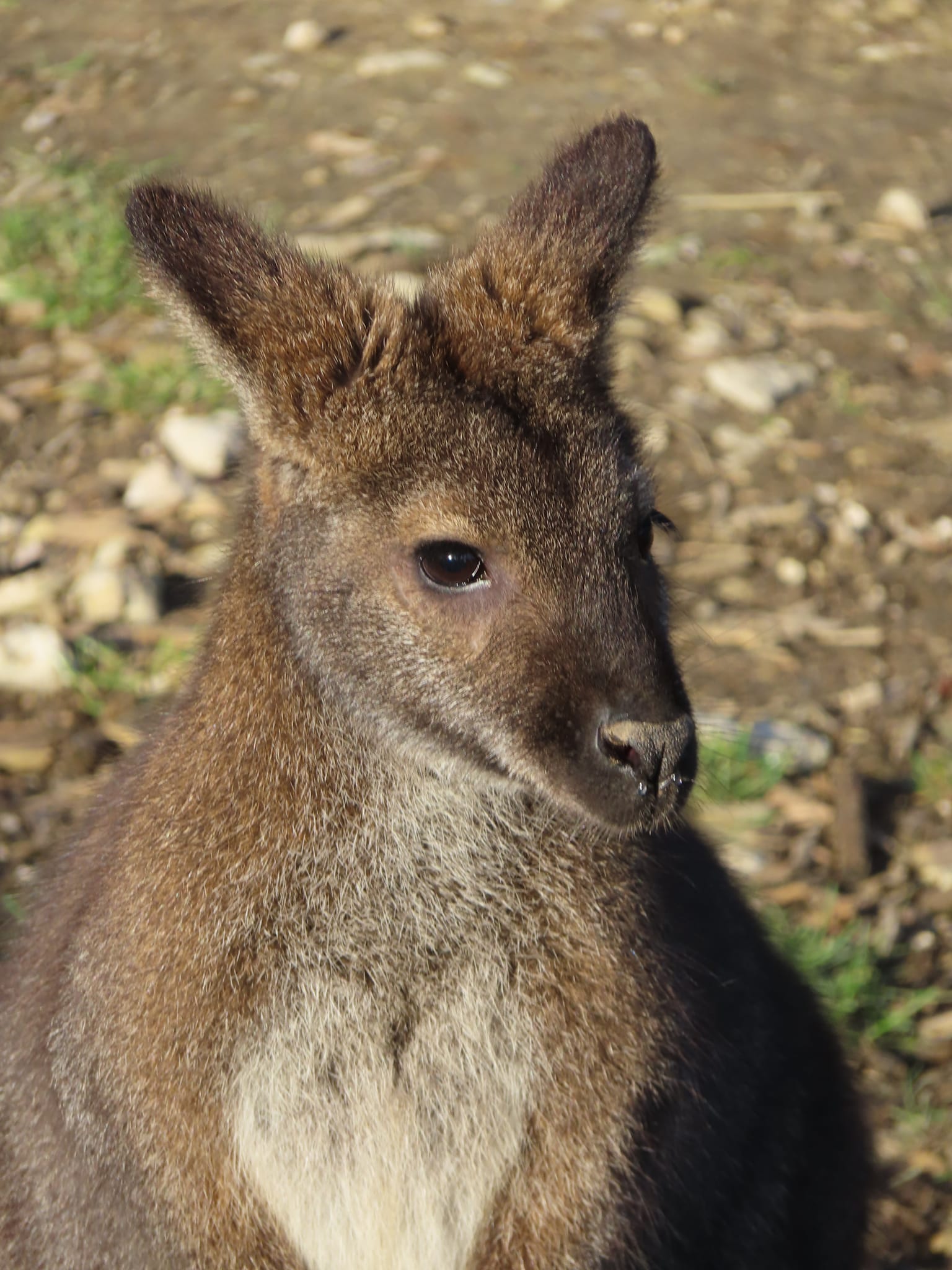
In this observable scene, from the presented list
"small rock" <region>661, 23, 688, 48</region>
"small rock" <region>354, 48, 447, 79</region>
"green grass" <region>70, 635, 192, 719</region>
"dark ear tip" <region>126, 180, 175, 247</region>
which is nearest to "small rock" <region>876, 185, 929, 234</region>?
"small rock" <region>661, 23, 688, 48</region>

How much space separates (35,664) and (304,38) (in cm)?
462

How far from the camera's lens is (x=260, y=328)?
2697 millimetres

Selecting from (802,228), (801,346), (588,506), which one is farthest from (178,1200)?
(802,228)

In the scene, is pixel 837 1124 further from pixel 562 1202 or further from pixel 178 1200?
pixel 178 1200

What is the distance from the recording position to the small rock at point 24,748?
455cm

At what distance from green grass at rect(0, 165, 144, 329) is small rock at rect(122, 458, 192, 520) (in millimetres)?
1070

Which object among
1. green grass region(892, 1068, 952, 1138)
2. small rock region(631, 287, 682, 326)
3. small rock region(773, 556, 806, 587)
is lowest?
green grass region(892, 1068, 952, 1138)

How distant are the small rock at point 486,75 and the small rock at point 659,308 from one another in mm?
2034

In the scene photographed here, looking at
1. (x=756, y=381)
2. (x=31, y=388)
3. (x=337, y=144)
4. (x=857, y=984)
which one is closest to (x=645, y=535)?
(x=857, y=984)

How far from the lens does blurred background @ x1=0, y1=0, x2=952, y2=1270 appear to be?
4.48 m

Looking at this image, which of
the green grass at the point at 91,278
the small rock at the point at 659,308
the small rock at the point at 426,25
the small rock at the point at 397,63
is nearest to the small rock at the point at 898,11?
the small rock at the point at 426,25

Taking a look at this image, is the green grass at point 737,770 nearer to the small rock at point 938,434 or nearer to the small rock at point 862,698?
the small rock at point 862,698

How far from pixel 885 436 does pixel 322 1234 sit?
397cm

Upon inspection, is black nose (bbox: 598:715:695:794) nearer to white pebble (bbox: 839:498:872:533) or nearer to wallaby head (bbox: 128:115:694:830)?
wallaby head (bbox: 128:115:694:830)
